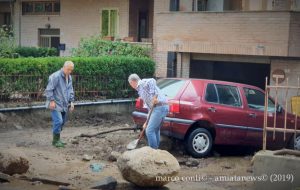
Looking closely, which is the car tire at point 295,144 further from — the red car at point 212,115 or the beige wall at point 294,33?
the beige wall at point 294,33

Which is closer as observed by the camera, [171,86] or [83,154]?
[83,154]

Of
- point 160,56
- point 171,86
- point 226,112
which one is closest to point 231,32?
point 160,56

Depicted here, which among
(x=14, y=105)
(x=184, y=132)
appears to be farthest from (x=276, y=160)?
(x=14, y=105)

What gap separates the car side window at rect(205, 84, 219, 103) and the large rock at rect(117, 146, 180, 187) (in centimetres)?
335

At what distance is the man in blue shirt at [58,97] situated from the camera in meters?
11.5

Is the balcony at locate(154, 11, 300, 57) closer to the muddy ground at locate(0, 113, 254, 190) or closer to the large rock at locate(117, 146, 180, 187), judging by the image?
the muddy ground at locate(0, 113, 254, 190)

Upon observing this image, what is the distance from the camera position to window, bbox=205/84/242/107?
38.4 feet

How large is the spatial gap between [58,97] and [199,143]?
2.96 meters

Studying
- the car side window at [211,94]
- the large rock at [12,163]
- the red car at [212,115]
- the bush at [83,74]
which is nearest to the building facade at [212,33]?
the bush at [83,74]

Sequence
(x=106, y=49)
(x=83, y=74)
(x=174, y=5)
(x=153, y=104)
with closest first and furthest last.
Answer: (x=153, y=104) → (x=83, y=74) → (x=174, y=5) → (x=106, y=49)

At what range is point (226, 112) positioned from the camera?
11688 millimetres

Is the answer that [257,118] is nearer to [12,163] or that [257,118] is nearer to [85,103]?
[12,163]

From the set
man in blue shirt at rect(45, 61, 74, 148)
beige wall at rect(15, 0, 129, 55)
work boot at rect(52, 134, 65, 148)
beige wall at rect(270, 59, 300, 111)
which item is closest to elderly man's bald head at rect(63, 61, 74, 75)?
man in blue shirt at rect(45, 61, 74, 148)

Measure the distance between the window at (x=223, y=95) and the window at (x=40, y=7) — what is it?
16718mm
